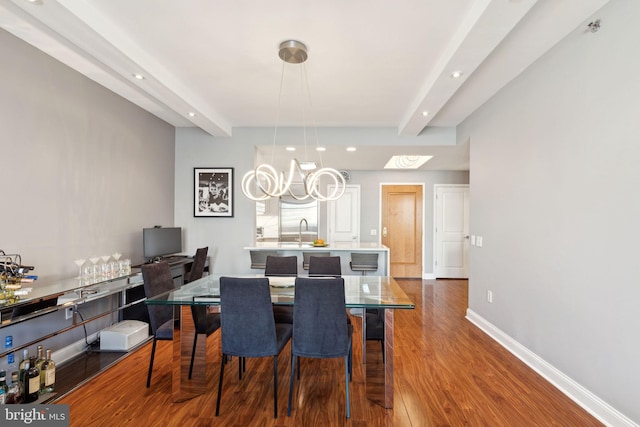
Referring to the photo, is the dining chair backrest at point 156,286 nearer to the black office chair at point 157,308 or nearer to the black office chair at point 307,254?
the black office chair at point 157,308

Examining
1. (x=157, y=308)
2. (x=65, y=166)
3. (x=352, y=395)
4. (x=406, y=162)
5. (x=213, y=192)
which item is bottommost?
(x=352, y=395)

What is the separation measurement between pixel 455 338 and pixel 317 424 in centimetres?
216

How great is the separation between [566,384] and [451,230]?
485cm

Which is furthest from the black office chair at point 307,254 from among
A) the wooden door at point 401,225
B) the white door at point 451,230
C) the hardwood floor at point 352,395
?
the white door at point 451,230

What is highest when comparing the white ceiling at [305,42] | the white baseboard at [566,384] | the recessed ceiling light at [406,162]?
the white ceiling at [305,42]

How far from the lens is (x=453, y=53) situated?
2.45 metres

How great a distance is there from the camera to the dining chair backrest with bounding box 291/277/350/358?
2076 mm

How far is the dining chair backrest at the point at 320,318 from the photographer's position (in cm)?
208

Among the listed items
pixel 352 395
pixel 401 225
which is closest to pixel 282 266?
pixel 352 395

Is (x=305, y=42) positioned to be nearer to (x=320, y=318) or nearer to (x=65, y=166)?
(x=320, y=318)

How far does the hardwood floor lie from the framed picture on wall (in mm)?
2077

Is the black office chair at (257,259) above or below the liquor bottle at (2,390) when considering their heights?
above

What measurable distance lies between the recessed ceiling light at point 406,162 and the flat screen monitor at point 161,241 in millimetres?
3778

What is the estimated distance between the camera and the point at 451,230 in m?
7.06
